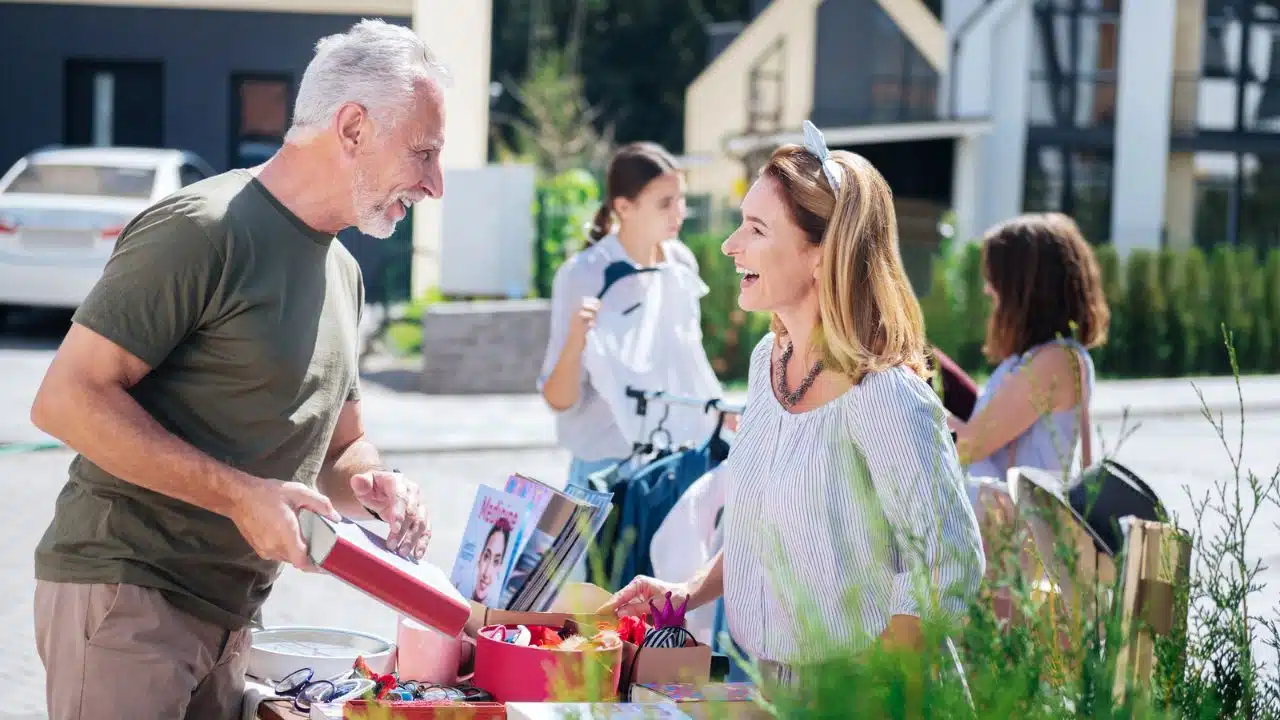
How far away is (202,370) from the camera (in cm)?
282

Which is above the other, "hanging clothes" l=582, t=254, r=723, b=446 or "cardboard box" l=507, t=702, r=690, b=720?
"hanging clothes" l=582, t=254, r=723, b=446

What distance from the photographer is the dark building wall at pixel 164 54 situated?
20.8 meters

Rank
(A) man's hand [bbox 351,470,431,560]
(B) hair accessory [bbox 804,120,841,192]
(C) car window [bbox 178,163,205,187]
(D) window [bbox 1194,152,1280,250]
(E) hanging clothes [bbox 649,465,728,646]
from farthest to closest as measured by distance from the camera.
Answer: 1. (D) window [bbox 1194,152,1280,250]
2. (C) car window [bbox 178,163,205,187]
3. (E) hanging clothes [bbox 649,465,728,646]
4. (B) hair accessory [bbox 804,120,841,192]
5. (A) man's hand [bbox 351,470,431,560]

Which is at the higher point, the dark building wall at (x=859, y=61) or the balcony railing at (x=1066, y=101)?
the dark building wall at (x=859, y=61)

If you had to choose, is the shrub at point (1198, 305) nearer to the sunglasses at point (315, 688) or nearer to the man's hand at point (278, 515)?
the sunglasses at point (315, 688)

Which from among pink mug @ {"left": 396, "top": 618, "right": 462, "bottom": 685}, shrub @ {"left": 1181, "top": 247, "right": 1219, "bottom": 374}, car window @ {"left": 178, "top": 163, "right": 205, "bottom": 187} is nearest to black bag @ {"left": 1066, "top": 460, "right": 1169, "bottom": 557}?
pink mug @ {"left": 396, "top": 618, "right": 462, "bottom": 685}

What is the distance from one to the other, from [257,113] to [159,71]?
4.66 feet

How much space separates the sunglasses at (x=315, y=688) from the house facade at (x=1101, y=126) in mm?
25214

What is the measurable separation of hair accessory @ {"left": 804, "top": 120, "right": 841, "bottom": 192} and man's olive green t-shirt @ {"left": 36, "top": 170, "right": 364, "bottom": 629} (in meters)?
0.98

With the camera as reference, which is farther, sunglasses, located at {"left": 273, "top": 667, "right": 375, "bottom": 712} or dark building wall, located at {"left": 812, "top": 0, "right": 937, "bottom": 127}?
dark building wall, located at {"left": 812, "top": 0, "right": 937, "bottom": 127}

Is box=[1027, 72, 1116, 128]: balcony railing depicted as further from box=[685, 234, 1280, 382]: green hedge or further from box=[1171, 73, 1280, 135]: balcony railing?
box=[685, 234, 1280, 382]: green hedge

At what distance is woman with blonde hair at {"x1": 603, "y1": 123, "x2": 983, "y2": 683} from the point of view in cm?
273

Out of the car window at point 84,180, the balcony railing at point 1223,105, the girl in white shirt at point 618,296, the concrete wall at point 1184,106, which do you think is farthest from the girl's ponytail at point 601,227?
the balcony railing at point 1223,105

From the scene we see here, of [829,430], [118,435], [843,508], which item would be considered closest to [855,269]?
[829,430]
